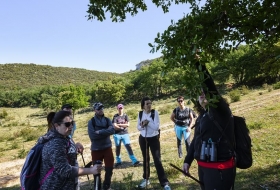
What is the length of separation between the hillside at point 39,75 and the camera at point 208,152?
Answer: 109 m

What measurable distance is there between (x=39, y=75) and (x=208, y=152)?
414 ft

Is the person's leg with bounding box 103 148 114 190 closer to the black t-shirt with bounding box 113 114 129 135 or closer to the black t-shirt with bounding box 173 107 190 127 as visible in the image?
the black t-shirt with bounding box 113 114 129 135

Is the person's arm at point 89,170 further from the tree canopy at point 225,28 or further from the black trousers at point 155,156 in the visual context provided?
the black trousers at point 155,156

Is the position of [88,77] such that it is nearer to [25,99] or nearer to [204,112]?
[25,99]

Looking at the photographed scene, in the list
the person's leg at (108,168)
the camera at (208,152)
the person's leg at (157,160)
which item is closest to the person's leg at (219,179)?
the camera at (208,152)

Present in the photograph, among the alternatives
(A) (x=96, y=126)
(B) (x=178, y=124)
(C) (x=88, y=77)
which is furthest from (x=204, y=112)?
(C) (x=88, y=77)

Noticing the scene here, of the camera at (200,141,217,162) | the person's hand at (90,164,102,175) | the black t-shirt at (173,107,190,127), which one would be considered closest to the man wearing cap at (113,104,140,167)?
the black t-shirt at (173,107,190,127)

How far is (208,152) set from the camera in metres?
2.97

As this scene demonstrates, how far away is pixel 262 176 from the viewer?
5625 millimetres

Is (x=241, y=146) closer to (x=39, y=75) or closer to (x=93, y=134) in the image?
(x=93, y=134)

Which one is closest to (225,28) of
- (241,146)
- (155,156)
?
(241,146)

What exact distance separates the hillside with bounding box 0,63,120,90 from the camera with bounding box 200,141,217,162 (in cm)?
10888

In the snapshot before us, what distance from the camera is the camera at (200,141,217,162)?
9.61 feet

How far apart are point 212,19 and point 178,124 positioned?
482 cm
